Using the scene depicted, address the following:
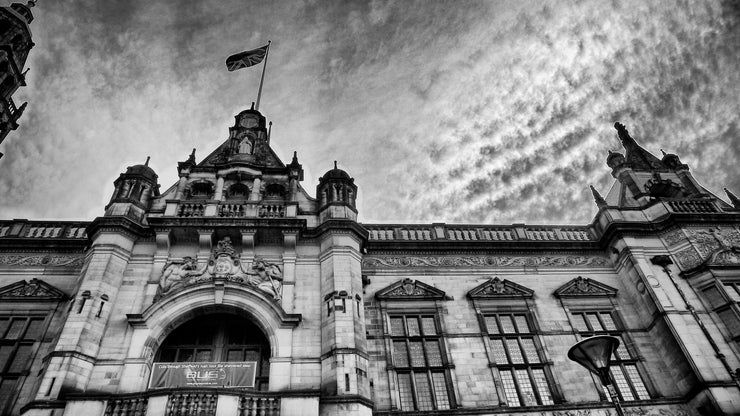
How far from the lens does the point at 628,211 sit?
20.8m

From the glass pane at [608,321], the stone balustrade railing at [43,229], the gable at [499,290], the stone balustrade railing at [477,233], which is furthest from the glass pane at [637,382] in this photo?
the stone balustrade railing at [43,229]

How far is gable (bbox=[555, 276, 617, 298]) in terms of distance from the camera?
1864 centimetres

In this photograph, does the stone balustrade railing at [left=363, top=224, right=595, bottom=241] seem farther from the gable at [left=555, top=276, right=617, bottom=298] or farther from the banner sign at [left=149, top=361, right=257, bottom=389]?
the banner sign at [left=149, top=361, right=257, bottom=389]

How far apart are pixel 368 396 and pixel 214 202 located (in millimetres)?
9895

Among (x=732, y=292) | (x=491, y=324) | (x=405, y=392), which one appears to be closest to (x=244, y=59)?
(x=491, y=324)

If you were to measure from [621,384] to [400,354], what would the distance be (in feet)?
24.4

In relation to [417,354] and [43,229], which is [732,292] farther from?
[43,229]

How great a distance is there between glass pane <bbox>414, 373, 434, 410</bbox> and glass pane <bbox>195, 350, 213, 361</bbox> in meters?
6.83

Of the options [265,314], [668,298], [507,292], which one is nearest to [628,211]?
[668,298]

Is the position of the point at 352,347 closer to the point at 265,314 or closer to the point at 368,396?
the point at 368,396

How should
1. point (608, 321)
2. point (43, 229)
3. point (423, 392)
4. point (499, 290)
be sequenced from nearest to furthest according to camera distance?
point (423, 392) < point (608, 321) < point (499, 290) < point (43, 229)

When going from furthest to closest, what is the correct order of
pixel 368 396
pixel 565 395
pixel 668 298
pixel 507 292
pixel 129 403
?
pixel 507 292, pixel 668 298, pixel 565 395, pixel 368 396, pixel 129 403

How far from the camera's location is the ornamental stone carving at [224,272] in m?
16.5

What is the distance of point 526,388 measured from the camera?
1578 centimetres
